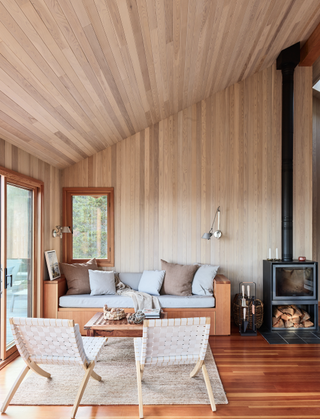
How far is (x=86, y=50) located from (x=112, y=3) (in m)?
0.48

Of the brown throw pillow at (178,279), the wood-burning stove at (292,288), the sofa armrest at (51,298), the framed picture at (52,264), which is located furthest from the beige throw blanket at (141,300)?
the wood-burning stove at (292,288)

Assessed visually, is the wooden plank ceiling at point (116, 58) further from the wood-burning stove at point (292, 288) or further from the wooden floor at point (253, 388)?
the wood-burning stove at point (292, 288)

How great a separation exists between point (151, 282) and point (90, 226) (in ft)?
4.70

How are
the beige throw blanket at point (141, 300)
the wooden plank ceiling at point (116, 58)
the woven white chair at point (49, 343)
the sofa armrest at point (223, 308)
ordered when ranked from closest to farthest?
the wooden plank ceiling at point (116, 58) < the woven white chair at point (49, 343) < the beige throw blanket at point (141, 300) < the sofa armrest at point (223, 308)

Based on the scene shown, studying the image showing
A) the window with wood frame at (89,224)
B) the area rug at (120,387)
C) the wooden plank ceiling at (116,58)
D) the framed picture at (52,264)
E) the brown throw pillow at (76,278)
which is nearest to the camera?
the wooden plank ceiling at (116,58)

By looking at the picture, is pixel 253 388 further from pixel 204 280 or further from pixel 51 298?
pixel 51 298

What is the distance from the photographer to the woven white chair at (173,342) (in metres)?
2.51

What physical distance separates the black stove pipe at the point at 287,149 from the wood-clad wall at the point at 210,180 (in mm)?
269

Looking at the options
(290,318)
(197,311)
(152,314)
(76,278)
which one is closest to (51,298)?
(76,278)

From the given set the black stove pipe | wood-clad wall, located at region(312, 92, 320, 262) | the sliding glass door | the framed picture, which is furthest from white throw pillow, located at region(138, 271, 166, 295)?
wood-clad wall, located at region(312, 92, 320, 262)

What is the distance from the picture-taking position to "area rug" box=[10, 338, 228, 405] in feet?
8.88

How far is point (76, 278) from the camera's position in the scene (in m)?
4.70

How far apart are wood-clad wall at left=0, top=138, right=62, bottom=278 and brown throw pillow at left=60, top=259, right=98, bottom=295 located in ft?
1.01

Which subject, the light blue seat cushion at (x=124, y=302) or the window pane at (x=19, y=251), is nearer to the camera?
the window pane at (x=19, y=251)
